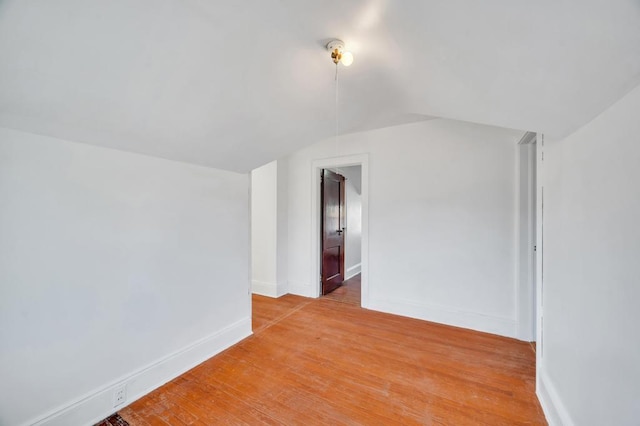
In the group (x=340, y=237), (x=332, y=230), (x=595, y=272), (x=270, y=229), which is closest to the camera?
(x=595, y=272)

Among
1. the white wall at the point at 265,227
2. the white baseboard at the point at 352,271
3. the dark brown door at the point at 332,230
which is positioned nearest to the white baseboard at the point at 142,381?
the white wall at the point at 265,227

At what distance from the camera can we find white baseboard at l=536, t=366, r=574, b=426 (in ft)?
4.42

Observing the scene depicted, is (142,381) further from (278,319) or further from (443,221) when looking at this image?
(443,221)

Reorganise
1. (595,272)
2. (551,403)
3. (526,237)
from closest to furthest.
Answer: (595,272) → (551,403) → (526,237)

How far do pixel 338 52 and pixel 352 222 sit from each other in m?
4.16

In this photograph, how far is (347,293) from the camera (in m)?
4.07

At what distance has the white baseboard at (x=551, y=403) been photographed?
53.0 inches

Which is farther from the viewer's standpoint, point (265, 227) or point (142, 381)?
point (265, 227)

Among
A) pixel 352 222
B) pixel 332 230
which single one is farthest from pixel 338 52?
pixel 352 222

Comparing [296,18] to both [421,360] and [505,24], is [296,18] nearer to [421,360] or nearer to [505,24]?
A: [505,24]

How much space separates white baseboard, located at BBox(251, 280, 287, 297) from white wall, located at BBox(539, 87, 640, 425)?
3.10 m

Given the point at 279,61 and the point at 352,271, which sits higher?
the point at 279,61

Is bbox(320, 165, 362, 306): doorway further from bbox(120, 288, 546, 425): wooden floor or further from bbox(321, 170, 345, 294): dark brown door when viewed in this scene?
bbox(120, 288, 546, 425): wooden floor

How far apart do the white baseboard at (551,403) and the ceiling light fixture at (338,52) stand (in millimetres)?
2261
